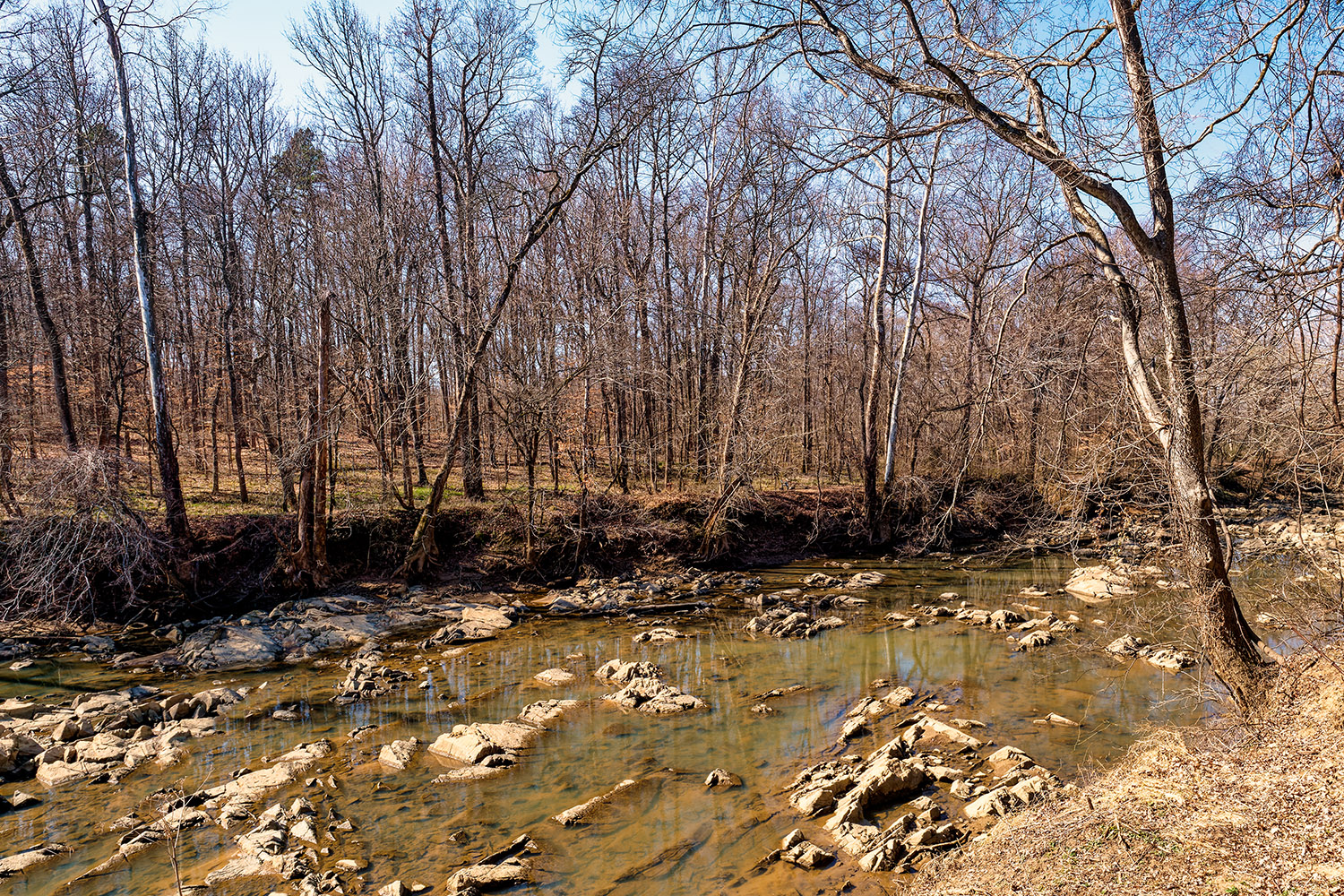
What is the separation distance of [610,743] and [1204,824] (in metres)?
5.45

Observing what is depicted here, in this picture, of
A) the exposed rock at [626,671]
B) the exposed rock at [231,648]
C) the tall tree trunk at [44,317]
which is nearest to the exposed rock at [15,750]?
the exposed rock at [231,648]

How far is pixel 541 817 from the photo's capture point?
660 cm

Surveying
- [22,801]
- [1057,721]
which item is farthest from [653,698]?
[22,801]

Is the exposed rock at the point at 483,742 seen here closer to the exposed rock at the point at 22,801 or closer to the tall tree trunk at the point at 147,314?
the exposed rock at the point at 22,801

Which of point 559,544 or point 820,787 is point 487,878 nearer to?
point 820,787

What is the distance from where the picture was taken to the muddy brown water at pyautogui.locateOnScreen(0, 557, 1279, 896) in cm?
586

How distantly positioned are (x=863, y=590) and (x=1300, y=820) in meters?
11.1

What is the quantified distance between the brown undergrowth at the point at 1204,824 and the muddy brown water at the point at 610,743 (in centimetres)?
101

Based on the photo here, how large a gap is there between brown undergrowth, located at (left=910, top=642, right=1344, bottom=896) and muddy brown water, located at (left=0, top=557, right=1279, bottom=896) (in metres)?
1.01

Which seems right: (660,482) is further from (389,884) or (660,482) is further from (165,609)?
(389,884)

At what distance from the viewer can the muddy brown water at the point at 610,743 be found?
586cm

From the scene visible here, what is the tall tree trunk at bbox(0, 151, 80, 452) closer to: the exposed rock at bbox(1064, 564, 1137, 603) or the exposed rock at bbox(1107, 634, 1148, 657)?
the exposed rock at bbox(1107, 634, 1148, 657)

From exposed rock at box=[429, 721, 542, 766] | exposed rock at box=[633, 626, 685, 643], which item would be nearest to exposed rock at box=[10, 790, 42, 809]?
exposed rock at box=[429, 721, 542, 766]

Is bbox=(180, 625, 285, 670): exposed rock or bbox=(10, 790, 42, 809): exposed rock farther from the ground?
bbox=(180, 625, 285, 670): exposed rock
